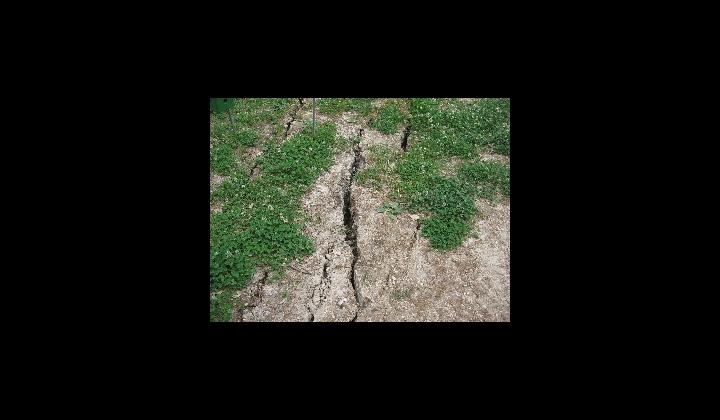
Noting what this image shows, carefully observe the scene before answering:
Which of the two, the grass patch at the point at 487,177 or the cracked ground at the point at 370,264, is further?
the grass patch at the point at 487,177

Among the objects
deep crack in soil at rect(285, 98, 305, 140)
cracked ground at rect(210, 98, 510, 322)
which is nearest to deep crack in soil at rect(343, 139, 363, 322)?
cracked ground at rect(210, 98, 510, 322)

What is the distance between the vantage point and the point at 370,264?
18.4 feet

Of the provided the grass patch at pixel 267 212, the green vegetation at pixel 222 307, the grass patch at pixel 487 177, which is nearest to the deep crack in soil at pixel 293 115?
the grass patch at pixel 267 212

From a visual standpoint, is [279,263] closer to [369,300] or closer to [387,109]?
[369,300]

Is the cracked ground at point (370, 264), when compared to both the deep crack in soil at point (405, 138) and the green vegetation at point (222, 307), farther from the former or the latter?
the deep crack in soil at point (405, 138)

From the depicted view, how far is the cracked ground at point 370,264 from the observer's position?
16.8 feet

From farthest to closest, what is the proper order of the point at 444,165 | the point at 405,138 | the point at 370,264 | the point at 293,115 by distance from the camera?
the point at 293,115 → the point at 405,138 → the point at 444,165 → the point at 370,264

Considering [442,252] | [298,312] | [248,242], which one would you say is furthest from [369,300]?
[248,242]

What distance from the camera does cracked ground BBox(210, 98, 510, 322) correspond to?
511cm

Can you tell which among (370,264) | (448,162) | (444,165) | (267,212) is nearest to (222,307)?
(267,212)

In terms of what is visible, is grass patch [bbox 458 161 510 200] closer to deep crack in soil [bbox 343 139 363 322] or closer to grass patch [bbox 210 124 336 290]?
deep crack in soil [bbox 343 139 363 322]

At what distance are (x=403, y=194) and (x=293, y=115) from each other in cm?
295

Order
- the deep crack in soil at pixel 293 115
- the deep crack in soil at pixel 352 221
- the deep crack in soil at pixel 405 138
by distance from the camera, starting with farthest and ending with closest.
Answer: the deep crack in soil at pixel 293 115
the deep crack in soil at pixel 405 138
the deep crack in soil at pixel 352 221

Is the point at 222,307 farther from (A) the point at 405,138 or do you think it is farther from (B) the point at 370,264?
(A) the point at 405,138
